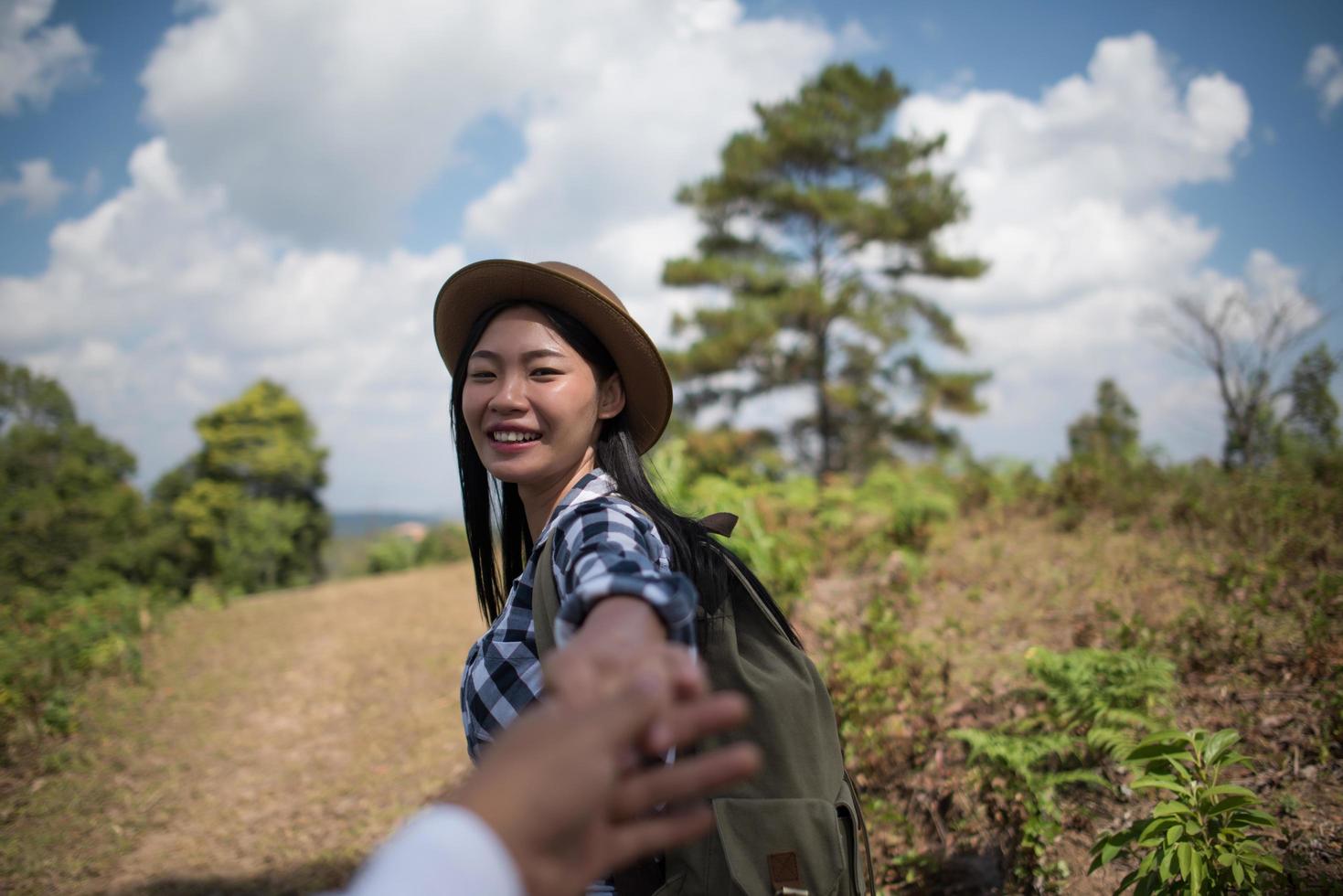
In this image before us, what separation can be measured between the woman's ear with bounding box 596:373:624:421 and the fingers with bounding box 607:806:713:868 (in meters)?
1.12

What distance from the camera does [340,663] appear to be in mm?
7133

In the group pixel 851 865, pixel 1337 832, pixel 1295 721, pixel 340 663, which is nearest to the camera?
pixel 851 865

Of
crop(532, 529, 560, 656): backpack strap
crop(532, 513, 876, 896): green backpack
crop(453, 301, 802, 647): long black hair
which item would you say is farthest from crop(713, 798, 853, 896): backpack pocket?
crop(532, 529, 560, 656): backpack strap

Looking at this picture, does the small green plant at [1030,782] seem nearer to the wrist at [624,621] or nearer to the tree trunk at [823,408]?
the wrist at [624,621]

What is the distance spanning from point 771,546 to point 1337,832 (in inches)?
158

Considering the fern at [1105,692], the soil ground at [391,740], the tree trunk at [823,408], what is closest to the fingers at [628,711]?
the soil ground at [391,740]

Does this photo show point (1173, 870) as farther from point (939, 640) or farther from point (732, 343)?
point (732, 343)

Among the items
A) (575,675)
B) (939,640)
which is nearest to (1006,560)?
(939,640)

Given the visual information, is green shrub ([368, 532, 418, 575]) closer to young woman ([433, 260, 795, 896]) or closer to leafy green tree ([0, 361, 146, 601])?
leafy green tree ([0, 361, 146, 601])

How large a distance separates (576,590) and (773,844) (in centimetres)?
66

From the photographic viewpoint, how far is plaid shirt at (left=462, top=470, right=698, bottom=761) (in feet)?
3.12

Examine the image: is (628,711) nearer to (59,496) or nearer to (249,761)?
(249,761)

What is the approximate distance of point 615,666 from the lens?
0.79m

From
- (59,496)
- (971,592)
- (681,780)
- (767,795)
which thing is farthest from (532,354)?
(59,496)
